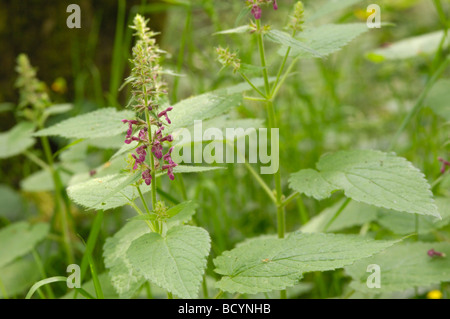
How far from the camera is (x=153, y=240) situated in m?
1.07

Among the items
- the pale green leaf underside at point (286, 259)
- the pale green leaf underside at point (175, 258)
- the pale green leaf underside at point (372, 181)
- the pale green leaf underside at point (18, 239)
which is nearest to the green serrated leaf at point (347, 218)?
the pale green leaf underside at point (372, 181)

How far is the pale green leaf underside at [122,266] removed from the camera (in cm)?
119

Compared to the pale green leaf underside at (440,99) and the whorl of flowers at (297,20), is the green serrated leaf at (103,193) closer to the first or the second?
the whorl of flowers at (297,20)

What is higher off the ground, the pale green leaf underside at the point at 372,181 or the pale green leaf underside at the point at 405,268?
the pale green leaf underside at the point at 372,181

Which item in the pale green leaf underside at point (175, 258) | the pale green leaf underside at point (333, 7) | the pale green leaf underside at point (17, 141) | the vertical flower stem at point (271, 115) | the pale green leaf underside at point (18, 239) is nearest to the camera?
the pale green leaf underside at point (175, 258)

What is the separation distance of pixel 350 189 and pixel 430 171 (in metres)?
1.20

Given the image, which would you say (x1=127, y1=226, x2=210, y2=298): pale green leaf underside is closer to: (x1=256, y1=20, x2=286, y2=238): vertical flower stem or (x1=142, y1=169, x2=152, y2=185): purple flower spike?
(x1=142, y1=169, x2=152, y2=185): purple flower spike

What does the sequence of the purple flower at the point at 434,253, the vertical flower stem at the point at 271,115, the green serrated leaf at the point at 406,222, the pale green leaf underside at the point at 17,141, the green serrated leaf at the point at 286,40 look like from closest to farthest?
the green serrated leaf at the point at 286,40
the vertical flower stem at the point at 271,115
the purple flower at the point at 434,253
the green serrated leaf at the point at 406,222
the pale green leaf underside at the point at 17,141

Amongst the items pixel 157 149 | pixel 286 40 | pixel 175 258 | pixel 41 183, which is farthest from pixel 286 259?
pixel 41 183

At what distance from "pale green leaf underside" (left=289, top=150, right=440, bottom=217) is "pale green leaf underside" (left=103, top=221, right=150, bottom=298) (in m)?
0.47

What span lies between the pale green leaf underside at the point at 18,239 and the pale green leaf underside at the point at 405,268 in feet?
3.97

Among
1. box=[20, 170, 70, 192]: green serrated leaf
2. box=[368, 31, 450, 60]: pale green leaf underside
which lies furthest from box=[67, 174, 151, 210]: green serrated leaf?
box=[368, 31, 450, 60]: pale green leaf underside
